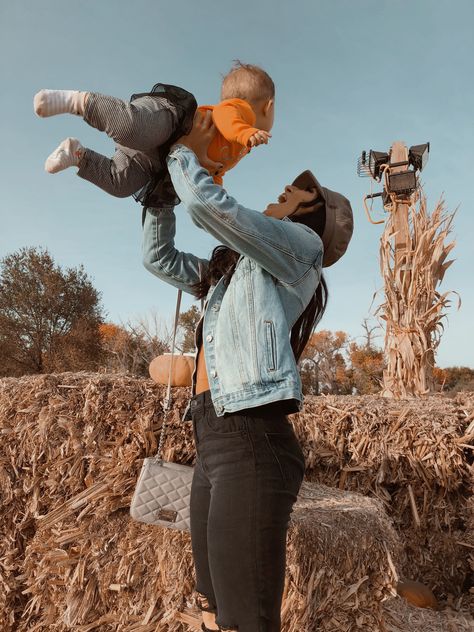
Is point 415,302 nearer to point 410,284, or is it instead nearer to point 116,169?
point 410,284

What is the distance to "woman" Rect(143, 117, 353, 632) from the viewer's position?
1161mm

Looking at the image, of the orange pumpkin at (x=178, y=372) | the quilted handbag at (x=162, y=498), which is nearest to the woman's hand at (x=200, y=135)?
the quilted handbag at (x=162, y=498)

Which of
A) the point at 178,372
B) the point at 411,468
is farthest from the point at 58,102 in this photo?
the point at 411,468

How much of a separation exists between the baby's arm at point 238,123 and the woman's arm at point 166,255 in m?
→ 0.35

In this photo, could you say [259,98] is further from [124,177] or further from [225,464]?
[225,464]

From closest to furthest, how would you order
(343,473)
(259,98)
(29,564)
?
(259,98) → (29,564) → (343,473)

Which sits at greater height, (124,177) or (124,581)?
(124,177)

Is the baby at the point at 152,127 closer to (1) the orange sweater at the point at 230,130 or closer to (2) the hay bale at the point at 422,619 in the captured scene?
(1) the orange sweater at the point at 230,130

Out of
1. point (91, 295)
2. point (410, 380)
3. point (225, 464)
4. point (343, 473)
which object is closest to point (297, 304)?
point (225, 464)

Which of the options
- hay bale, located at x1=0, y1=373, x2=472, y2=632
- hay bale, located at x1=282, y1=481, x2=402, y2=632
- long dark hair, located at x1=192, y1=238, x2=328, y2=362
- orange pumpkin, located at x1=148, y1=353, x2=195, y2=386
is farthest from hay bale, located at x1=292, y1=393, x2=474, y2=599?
long dark hair, located at x1=192, y1=238, x2=328, y2=362

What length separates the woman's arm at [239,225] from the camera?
1.20 metres

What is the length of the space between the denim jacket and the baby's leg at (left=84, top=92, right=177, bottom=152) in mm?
96

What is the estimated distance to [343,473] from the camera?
315 centimetres

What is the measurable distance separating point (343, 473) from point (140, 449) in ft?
4.32
